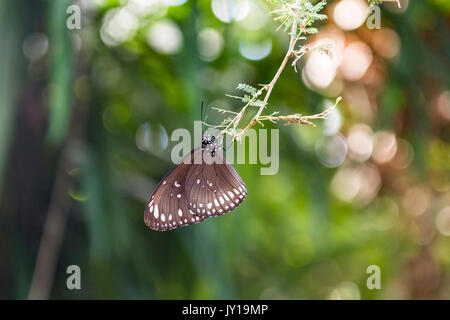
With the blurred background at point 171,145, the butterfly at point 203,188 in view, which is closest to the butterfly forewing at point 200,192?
the butterfly at point 203,188

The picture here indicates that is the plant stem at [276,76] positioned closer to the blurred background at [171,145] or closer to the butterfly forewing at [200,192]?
the butterfly forewing at [200,192]

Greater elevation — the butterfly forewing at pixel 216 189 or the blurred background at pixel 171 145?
the blurred background at pixel 171 145

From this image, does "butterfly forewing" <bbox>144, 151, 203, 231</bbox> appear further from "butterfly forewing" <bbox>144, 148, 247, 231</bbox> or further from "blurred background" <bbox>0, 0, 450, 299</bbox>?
"blurred background" <bbox>0, 0, 450, 299</bbox>

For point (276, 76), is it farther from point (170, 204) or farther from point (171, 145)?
point (171, 145)

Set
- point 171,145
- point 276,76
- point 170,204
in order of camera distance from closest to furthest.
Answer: point 276,76, point 170,204, point 171,145

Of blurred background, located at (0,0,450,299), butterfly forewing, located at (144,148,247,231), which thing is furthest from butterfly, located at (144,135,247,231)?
blurred background, located at (0,0,450,299)

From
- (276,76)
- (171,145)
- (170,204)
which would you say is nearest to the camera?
(276,76)

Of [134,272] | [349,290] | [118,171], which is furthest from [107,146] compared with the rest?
[349,290]

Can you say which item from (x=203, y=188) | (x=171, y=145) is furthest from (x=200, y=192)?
(x=171, y=145)
